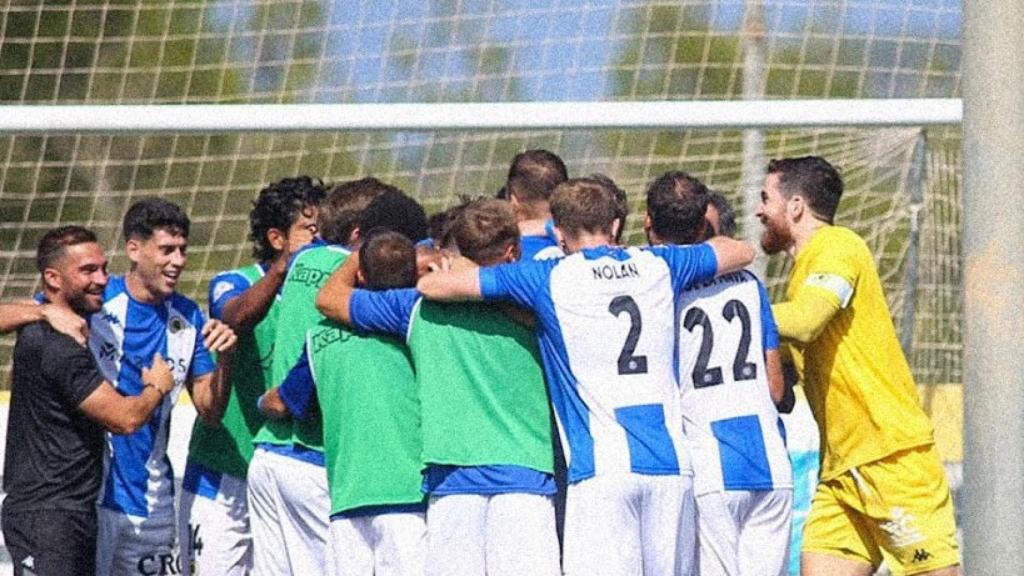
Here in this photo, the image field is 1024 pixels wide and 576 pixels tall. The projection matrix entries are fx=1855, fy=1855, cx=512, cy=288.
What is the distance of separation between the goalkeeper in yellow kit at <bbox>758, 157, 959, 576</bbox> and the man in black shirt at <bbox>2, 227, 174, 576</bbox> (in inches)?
96.2

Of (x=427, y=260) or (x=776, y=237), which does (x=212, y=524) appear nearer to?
(x=427, y=260)

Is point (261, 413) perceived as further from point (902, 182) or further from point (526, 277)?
point (902, 182)

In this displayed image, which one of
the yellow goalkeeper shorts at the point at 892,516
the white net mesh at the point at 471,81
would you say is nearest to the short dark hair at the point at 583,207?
the yellow goalkeeper shorts at the point at 892,516

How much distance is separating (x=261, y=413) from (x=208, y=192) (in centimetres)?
450

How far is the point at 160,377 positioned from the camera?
275 inches

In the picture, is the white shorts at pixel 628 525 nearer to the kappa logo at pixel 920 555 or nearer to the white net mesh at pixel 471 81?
the kappa logo at pixel 920 555

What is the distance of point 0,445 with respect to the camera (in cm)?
948

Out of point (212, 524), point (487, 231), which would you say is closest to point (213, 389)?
point (212, 524)

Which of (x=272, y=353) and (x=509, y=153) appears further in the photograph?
(x=509, y=153)

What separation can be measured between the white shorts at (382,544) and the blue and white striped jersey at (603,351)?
0.65 m

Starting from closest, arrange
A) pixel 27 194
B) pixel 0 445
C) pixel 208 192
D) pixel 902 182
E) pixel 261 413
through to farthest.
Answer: pixel 261 413 < pixel 0 445 < pixel 902 182 < pixel 27 194 < pixel 208 192

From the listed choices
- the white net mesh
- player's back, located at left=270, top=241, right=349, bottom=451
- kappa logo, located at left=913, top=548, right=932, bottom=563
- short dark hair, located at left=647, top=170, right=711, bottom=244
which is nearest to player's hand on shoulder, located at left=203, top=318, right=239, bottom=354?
player's back, located at left=270, top=241, right=349, bottom=451

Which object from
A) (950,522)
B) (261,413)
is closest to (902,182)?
(950,522)

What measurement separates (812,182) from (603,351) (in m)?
1.24
